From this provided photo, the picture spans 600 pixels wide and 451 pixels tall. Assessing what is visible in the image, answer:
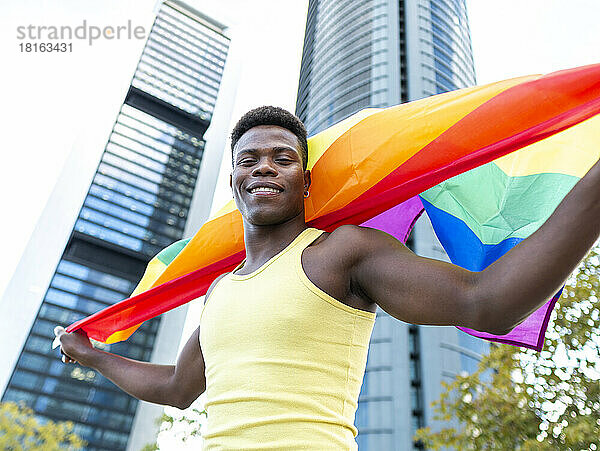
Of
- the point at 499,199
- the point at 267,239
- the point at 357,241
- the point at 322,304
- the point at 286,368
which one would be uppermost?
the point at 499,199

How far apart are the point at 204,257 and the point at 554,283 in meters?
1.50

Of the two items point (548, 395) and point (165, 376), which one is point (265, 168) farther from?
point (548, 395)

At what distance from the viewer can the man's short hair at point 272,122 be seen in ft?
5.19

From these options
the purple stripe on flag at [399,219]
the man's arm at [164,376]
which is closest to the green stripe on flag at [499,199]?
the purple stripe on flag at [399,219]

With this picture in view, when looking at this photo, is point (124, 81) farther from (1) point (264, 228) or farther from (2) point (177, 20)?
(1) point (264, 228)

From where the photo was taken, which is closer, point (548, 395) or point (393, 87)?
point (548, 395)

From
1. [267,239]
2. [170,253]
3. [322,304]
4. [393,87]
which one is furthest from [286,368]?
[393,87]

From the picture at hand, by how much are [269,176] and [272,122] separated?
0.26m

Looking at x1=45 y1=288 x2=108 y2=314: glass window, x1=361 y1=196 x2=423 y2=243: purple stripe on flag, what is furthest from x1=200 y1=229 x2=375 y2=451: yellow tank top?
x1=45 y1=288 x2=108 y2=314: glass window

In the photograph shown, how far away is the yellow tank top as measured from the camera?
1036 mm

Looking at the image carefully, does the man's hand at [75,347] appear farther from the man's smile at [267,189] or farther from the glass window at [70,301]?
the glass window at [70,301]

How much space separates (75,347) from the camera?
205 centimetres

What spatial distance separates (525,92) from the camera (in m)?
1.29

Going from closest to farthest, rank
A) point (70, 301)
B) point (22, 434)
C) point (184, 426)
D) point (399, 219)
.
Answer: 1. point (399, 219)
2. point (184, 426)
3. point (22, 434)
4. point (70, 301)
